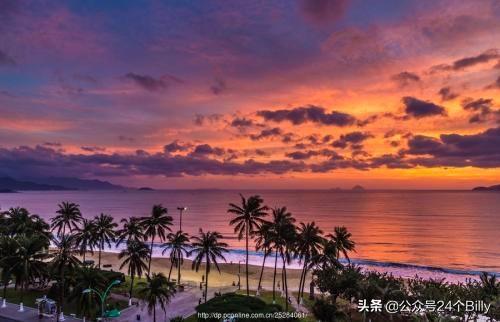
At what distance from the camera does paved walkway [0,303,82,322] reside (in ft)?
178

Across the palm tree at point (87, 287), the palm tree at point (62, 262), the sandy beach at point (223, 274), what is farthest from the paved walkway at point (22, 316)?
the sandy beach at point (223, 274)

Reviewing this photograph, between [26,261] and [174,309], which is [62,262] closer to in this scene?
[26,261]

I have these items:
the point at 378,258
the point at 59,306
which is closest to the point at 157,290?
the point at 59,306

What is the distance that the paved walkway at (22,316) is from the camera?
54344 millimetres

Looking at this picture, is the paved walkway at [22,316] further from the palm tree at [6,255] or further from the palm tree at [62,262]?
the palm tree at [6,255]

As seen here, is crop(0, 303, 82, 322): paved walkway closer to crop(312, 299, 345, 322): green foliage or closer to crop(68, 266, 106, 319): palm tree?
crop(68, 266, 106, 319): palm tree

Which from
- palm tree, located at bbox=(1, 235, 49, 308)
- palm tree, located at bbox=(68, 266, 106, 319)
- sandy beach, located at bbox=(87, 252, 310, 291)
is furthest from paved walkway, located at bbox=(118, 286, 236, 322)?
palm tree, located at bbox=(1, 235, 49, 308)

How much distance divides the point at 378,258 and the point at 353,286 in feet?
254

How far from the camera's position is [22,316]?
183 ft

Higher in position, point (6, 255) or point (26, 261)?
point (6, 255)

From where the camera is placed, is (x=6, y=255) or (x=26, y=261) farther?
(x=6, y=255)

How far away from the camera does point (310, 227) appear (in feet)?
223

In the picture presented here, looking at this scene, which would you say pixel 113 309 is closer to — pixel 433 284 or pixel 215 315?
pixel 215 315

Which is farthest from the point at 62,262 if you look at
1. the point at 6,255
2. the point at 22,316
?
the point at 6,255
